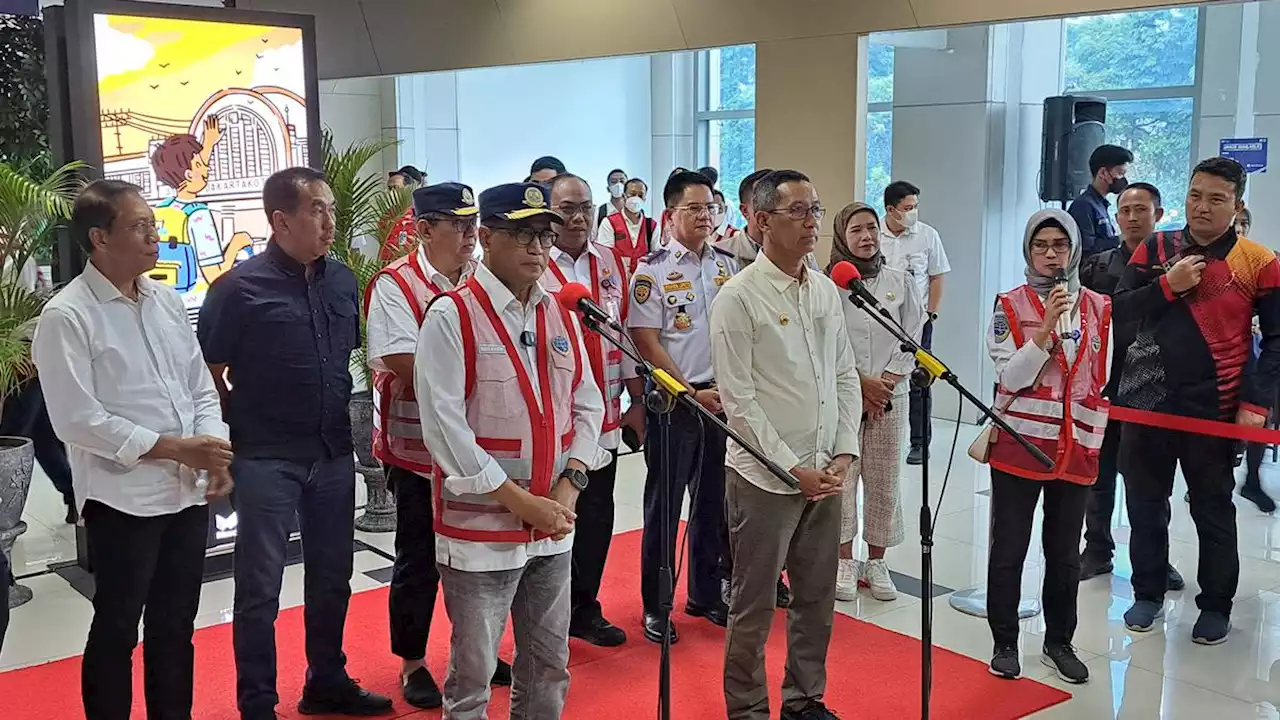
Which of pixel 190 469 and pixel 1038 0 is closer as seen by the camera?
pixel 190 469

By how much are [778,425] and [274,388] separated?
147 centimetres

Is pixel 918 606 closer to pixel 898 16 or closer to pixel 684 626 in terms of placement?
pixel 684 626

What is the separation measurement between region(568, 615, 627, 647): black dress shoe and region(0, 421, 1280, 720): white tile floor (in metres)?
0.99

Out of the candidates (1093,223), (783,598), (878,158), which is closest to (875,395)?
(783,598)

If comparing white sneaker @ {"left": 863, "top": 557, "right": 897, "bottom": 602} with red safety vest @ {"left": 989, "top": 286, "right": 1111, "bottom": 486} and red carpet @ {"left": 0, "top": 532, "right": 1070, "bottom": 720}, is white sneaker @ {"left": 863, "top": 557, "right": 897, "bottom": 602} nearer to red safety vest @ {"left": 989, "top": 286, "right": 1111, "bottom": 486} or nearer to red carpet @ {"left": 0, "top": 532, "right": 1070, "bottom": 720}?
red carpet @ {"left": 0, "top": 532, "right": 1070, "bottom": 720}

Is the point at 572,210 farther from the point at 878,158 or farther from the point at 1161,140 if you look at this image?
the point at 878,158

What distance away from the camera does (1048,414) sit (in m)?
3.97

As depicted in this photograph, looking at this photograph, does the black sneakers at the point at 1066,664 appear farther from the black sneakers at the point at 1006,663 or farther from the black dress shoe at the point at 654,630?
the black dress shoe at the point at 654,630

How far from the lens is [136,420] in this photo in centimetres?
303

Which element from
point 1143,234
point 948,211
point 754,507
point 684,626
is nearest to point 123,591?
point 754,507

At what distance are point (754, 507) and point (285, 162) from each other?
3.11m

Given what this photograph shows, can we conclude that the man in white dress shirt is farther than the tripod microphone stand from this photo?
No

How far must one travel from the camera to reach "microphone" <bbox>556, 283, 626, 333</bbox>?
2.85m

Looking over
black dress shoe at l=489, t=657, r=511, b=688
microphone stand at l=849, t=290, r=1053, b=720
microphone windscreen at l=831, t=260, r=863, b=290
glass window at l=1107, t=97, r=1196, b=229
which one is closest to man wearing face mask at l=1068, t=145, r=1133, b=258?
glass window at l=1107, t=97, r=1196, b=229
